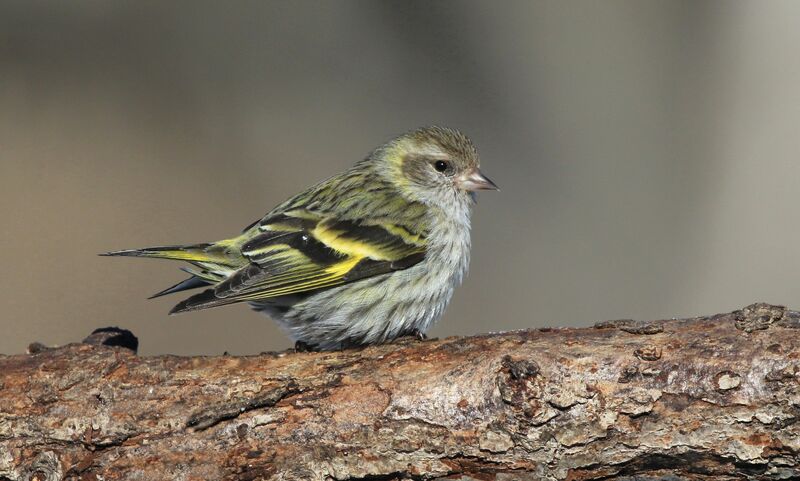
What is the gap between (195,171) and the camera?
655cm

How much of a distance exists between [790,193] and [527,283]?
1.74 metres

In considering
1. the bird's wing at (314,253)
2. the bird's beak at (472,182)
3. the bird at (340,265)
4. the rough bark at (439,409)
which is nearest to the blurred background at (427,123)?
the bird's beak at (472,182)

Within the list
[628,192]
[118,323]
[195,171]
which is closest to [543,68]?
[628,192]

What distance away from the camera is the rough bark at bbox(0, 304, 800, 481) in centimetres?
298

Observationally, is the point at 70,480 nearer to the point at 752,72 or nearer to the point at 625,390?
the point at 625,390

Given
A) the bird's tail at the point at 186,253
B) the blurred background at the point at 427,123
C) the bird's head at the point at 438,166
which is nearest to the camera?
the bird's tail at the point at 186,253

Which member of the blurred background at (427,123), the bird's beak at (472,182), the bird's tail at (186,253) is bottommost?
the bird's tail at (186,253)

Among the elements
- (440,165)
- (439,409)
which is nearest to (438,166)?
(440,165)

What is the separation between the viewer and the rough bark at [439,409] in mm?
2980

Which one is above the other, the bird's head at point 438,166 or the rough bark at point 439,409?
the bird's head at point 438,166

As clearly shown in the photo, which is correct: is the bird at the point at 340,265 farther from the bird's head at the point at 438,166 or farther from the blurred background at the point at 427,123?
the blurred background at the point at 427,123

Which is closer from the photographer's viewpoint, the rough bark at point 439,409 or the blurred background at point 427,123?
the rough bark at point 439,409

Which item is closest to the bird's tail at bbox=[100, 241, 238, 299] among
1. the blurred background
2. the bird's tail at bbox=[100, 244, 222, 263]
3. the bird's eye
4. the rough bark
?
the bird's tail at bbox=[100, 244, 222, 263]

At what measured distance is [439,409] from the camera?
3215 mm
